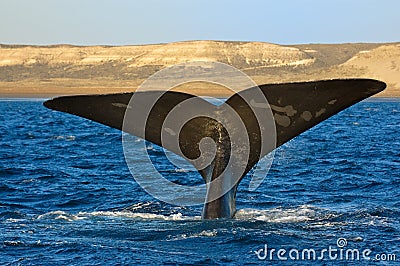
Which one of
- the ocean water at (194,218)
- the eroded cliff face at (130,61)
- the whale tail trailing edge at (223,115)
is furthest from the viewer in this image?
the eroded cliff face at (130,61)

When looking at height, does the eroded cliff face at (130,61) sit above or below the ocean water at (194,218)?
above

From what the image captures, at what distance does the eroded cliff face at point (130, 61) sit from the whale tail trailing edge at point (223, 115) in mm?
106199

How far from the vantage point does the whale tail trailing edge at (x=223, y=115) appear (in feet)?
22.5

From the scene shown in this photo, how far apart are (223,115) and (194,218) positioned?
5.62 ft

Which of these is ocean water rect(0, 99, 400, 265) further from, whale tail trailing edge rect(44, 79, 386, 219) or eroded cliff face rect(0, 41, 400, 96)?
eroded cliff face rect(0, 41, 400, 96)

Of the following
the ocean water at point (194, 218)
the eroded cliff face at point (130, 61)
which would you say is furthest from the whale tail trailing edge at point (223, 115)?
the eroded cliff face at point (130, 61)

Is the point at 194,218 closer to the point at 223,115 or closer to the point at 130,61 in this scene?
the point at 223,115

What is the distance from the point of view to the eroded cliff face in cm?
12223

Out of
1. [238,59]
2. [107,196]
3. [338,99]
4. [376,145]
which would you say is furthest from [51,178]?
[238,59]

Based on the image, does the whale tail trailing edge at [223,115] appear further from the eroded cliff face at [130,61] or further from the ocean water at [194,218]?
the eroded cliff face at [130,61]

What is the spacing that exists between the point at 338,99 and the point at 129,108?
1899 millimetres

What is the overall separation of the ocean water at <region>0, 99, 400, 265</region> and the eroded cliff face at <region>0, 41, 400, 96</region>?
99474mm

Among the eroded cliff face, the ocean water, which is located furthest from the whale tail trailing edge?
the eroded cliff face

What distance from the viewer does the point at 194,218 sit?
898 centimetres
